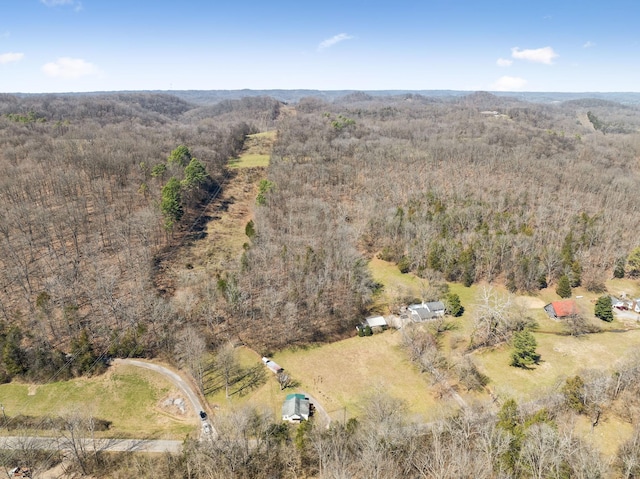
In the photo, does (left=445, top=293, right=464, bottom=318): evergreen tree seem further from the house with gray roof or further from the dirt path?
the dirt path

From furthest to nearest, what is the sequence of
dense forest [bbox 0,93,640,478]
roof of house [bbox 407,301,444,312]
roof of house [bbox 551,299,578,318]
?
1. roof of house [bbox 407,301,444,312]
2. roof of house [bbox 551,299,578,318]
3. dense forest [bbox 0,93,640,478]

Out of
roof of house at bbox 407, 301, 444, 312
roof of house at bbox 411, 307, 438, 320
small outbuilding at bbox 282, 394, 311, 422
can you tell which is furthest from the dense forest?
roof of house at bbox 411, 307, 438, 320

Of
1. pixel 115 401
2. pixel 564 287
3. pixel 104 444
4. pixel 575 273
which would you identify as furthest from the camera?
pixel 575 273

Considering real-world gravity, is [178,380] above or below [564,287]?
below

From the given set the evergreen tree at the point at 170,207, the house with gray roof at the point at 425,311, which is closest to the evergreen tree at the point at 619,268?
the house with gray roof at the point at 425,311

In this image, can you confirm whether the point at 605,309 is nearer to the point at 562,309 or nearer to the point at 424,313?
the point at 562,309

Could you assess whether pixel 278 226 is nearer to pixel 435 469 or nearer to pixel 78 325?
pixel 78 325

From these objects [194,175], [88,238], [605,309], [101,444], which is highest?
[194,175]

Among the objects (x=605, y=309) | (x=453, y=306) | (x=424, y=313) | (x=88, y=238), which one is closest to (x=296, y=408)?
(x=424, y=313)
